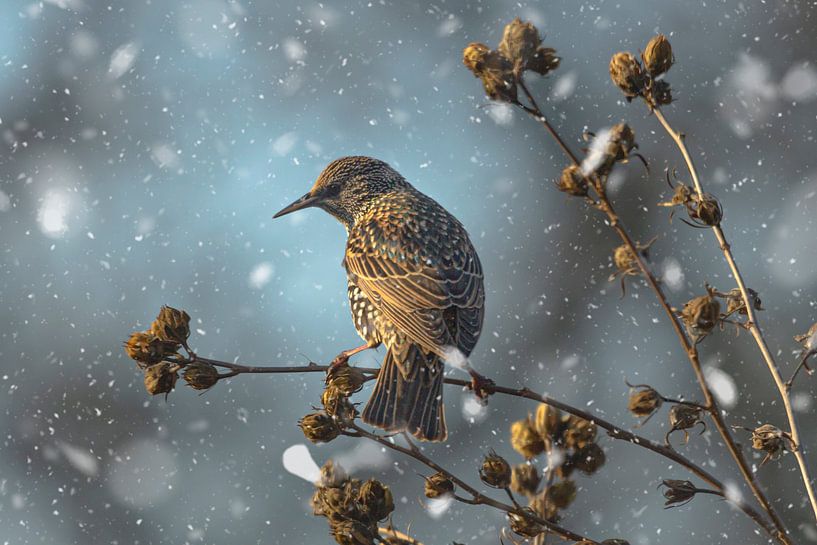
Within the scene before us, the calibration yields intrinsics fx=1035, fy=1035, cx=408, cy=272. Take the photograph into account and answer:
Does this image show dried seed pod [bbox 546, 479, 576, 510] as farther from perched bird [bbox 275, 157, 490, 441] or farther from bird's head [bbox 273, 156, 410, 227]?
bird's head [bbox 273, 156, 410, 227]

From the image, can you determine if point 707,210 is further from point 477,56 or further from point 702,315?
point 477,56

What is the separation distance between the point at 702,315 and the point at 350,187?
126cm

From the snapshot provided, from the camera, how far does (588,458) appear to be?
1.33 metres

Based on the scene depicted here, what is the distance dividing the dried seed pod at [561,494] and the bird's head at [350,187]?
3.91 ft

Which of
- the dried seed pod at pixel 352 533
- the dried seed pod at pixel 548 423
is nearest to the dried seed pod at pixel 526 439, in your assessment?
the dried seed pod at pixel 548 423

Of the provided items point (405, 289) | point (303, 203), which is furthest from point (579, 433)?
point (303, 203)

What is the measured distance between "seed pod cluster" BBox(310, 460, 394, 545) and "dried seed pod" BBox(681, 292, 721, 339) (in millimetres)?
490

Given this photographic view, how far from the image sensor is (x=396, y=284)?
2.19m

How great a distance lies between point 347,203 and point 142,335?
1035mm

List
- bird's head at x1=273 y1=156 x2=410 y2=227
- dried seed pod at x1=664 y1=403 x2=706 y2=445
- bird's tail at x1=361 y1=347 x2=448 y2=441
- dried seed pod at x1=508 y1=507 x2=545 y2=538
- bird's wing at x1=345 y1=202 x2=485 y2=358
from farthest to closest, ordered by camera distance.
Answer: bird's head at x1=273 y1=156 x2=410 y2=227 → bird's wing at x1=345 y1=202 x2=485 y2=358 → bird's tail at x1=361 y1=347 x2=448 y2=441 → dried seed pod at x1=664 y1=403 x2=706 y2=445 → dried seed pod at x1=508 y1=507 x2=545 y2=538

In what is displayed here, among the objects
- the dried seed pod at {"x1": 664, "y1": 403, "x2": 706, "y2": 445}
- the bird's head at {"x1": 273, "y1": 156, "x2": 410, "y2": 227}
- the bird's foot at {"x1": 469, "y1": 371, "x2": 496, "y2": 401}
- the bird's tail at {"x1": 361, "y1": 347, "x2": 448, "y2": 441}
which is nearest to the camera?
the dried seed pod at {"x1": 664, "y1": 403, "x2": 706, "y2": 445}

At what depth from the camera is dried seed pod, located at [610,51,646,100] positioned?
152 cm

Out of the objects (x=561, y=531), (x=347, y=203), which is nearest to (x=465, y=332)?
(x=347, y=203)

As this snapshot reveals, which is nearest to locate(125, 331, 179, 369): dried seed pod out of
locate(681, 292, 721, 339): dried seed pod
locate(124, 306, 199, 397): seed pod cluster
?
locate(124, 306, 199, 397): seed pod cluster
